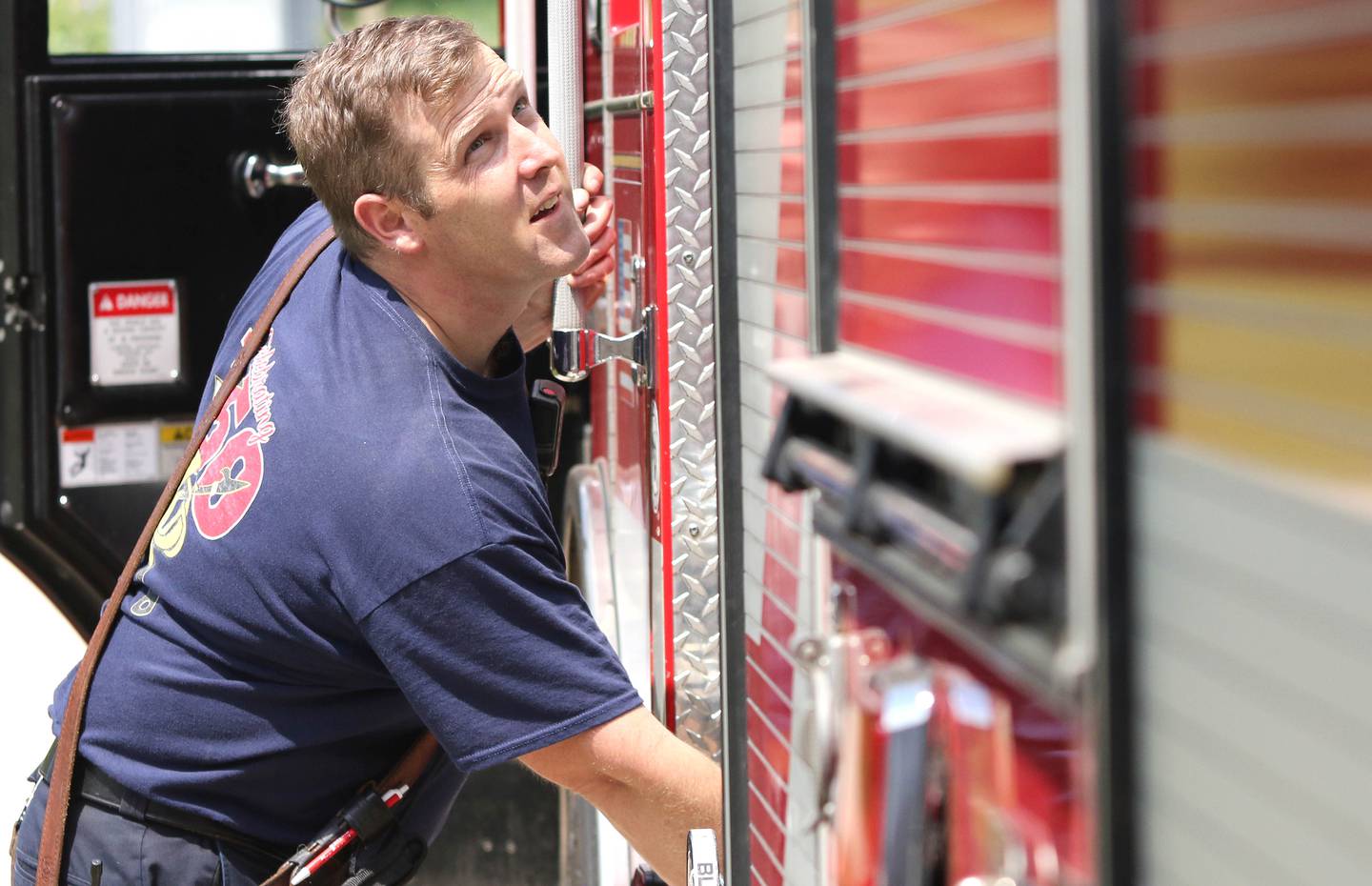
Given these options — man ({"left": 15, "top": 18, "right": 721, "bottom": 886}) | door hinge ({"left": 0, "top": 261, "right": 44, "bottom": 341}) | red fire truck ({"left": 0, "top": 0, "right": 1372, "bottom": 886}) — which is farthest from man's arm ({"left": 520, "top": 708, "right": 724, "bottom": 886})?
door hinge ({"left": 0, "top": 261, "right": 44, "bottom": 341})

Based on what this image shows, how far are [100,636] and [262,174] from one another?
48.4 inches

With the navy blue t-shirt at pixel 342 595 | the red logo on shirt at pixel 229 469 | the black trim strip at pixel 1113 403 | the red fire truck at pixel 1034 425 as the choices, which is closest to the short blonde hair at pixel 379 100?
the navy blue t-shirt at pixel 342 595

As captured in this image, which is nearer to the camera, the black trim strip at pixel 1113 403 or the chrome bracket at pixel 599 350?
the black trim strip at pixel 1113 403

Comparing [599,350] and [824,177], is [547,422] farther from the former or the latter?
[824,177]

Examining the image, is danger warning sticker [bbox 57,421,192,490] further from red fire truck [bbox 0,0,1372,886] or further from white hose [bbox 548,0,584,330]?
red fire truck [bbox 0,0,1372,886]

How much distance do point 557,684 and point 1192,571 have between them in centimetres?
118

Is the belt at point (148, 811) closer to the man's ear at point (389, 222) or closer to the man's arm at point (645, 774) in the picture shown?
the man's arm at point (645, 774)

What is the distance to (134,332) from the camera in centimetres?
308

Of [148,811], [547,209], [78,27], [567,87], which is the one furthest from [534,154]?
[78,27]

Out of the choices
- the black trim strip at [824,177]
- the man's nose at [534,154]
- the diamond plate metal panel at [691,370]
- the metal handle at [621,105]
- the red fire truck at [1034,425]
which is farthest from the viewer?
the man's nose at [534,154]

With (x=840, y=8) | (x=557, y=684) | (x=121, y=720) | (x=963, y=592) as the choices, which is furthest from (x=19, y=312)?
(x=963, y=592)

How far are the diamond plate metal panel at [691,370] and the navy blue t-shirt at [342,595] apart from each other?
11cm

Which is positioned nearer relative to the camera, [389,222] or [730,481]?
[730,481]

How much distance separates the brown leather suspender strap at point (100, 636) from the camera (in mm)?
2021
